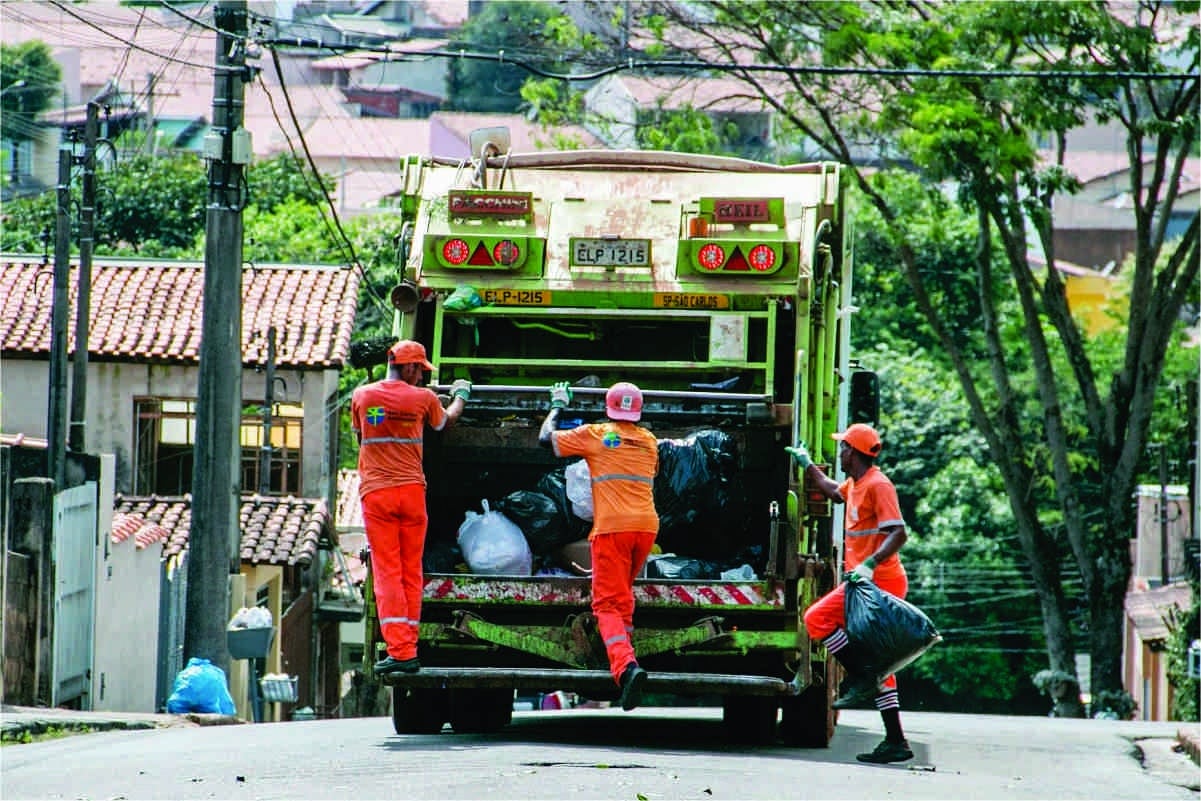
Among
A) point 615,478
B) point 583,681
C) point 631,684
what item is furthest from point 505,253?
point 631,684

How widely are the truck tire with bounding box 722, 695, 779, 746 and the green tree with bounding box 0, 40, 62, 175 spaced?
30058 millimetres

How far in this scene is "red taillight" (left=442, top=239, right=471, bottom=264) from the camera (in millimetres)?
9984

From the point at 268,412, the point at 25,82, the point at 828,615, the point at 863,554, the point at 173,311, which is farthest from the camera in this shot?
the point at 25,82

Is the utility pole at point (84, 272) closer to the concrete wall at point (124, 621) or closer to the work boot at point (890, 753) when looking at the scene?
the concrete wall at point (124, 621)

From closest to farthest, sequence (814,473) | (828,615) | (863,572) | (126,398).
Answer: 1. (863,572)
2. (828,615)
3. (814,473)
4. (126,398)

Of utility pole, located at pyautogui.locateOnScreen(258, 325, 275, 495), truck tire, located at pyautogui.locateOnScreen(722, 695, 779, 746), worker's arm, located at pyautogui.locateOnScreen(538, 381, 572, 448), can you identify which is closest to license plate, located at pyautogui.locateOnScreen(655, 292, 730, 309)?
worker's arm, located at pyautogui.locateOnScreen(538, 381, 572, 448)

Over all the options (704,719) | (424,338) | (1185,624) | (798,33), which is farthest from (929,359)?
(424,338)

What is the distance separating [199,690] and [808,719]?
17.4ft

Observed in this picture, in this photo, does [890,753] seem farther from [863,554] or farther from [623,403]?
[623,403]

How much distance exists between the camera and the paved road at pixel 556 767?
7.62 meters

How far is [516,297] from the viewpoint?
9961 millimetres

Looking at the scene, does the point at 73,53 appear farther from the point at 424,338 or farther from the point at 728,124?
the point at 424,338

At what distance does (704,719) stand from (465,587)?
4039mm

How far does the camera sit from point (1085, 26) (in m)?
17.9
